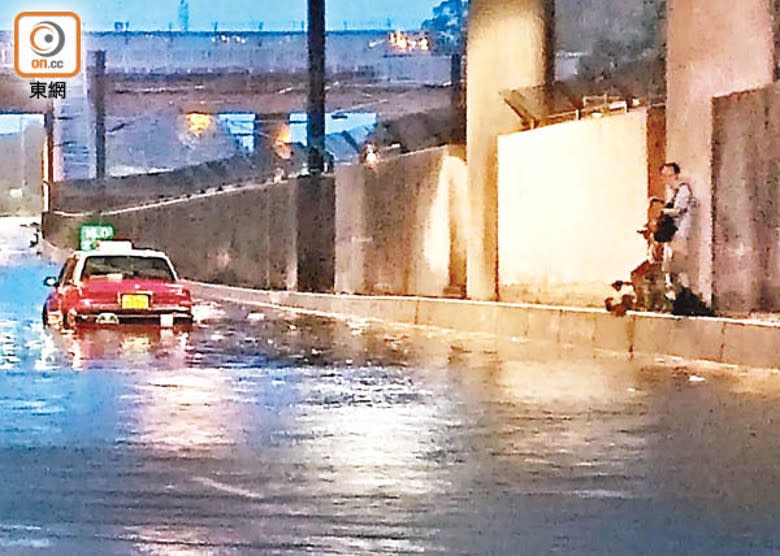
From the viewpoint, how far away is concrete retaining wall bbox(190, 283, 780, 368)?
60.2ft

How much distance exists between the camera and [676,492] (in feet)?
29.9

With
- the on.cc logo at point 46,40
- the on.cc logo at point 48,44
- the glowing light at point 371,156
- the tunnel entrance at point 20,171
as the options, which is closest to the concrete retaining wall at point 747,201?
the on.cc logo at point 48,44

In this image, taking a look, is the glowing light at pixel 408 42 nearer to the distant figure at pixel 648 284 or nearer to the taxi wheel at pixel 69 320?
the taxi wheel at pixel 69 320

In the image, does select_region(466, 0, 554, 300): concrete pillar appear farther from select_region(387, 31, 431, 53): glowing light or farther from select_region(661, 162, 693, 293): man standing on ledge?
select_region(387, 31, 431, 53): glowing light

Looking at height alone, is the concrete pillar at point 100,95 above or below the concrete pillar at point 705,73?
above

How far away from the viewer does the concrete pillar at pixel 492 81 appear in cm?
2956

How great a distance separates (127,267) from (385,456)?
17.9 meters

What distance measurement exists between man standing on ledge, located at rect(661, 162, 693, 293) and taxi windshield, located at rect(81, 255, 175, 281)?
31.0 feet

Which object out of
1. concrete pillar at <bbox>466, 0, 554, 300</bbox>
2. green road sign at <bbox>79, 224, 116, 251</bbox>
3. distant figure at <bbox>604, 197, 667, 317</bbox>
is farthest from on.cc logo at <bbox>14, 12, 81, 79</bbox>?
green road sign at <bbox>79, 224, 116, 251</bbox>

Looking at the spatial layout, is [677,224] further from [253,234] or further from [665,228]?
[253,234]

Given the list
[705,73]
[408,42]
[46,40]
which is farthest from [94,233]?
[705,73]

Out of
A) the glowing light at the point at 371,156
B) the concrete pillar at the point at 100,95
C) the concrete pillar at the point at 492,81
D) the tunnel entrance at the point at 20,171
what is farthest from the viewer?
the tunnel entrance at the point at 20,171

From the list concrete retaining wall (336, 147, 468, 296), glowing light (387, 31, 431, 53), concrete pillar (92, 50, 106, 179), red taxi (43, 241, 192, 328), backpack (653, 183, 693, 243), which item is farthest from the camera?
glowing light (387, 31, 431, 53)

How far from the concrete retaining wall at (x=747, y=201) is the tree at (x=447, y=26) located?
2305 inches
